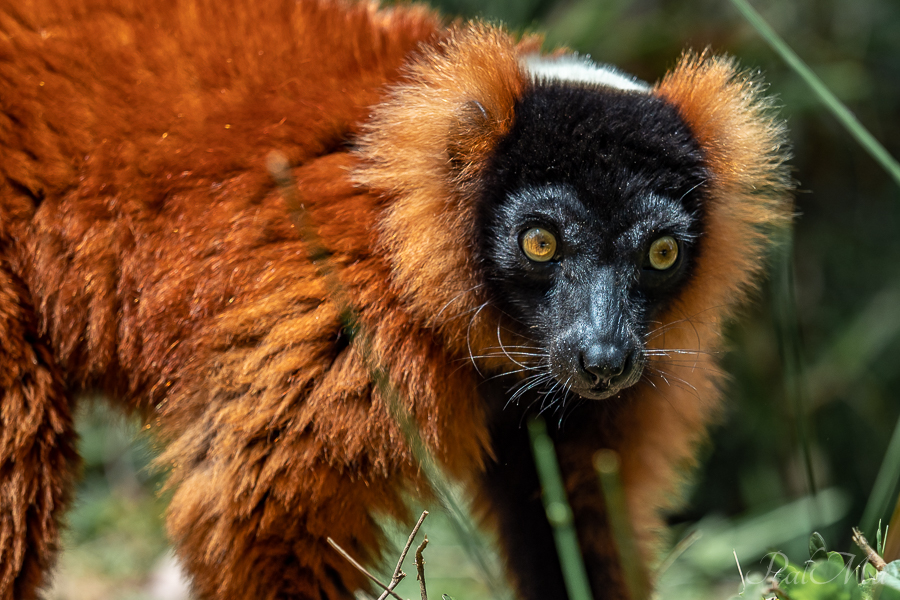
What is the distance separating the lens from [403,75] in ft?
9.43

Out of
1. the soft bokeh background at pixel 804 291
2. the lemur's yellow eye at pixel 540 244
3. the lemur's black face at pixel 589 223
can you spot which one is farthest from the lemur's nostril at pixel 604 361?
the soft bokeh background at pixel 804 291

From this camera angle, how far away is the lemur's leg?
2.65m

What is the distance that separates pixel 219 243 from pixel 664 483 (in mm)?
1788

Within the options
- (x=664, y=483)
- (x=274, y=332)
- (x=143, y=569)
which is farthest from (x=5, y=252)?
(x=143, y=569)

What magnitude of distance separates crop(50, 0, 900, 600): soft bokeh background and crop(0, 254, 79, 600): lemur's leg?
255 centimetres

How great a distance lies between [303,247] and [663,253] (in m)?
1.09

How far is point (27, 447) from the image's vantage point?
270 centimetres

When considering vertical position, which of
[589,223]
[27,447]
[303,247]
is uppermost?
[589,223]

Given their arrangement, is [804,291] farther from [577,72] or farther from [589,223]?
[589,223]

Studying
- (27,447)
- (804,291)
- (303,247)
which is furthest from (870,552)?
(804,291)

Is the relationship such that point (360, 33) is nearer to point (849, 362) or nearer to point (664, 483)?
point (664, 483)

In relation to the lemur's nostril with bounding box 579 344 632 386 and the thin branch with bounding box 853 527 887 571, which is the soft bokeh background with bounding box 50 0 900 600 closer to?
the lemur's nostril with bounding box 579 344 632 386

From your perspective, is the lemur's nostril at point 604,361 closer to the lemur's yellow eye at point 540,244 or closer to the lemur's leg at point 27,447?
the lemur's yellow eye at point 540,244

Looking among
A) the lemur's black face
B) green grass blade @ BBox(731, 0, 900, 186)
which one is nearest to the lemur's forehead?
the lemur's black face
